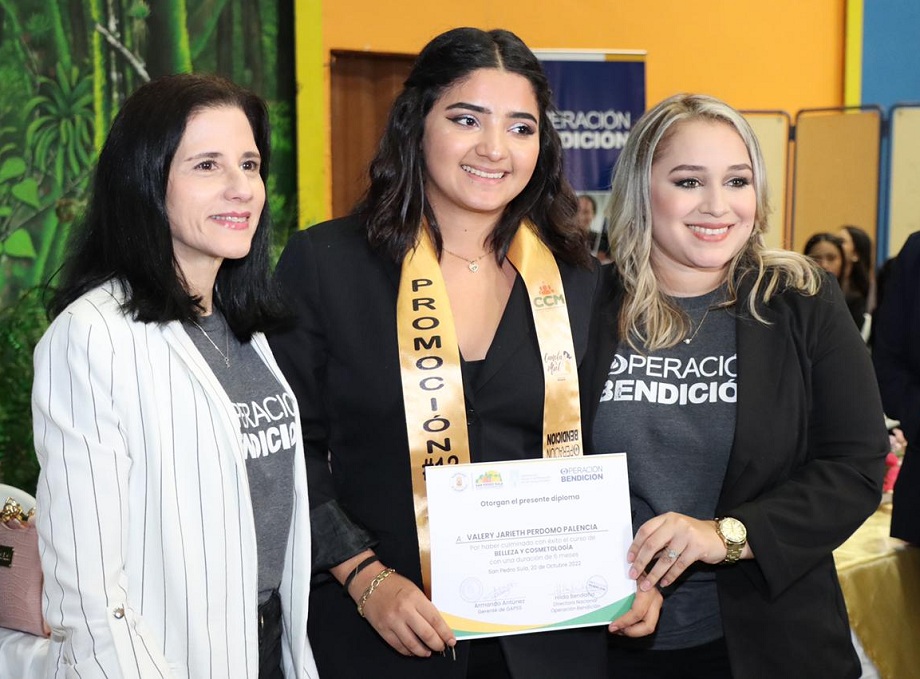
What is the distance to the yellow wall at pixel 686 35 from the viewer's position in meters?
7.17

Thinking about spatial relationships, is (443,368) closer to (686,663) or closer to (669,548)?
(669,548)

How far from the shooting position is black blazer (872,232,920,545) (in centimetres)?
280

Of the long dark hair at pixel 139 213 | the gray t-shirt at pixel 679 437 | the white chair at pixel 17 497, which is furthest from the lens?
the white chair at pixel 17 497

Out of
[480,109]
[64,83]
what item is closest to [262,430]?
[480,109]

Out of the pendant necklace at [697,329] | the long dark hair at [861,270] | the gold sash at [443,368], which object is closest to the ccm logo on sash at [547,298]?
the gold sash at [443,368]

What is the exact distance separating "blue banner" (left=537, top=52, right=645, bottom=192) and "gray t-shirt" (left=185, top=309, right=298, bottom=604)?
5.22 meters

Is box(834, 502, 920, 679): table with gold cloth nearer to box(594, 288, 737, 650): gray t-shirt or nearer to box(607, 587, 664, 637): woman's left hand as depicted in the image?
box(594, 288, 737, 650): gray t-shirt

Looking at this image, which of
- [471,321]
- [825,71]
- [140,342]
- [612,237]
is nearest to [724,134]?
[612,237]

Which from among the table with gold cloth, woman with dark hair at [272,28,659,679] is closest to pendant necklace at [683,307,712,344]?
woman with dark hair at [272,28,659,679]

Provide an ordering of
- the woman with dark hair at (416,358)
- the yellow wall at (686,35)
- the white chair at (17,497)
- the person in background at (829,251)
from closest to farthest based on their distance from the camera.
→ 1. the woman with dark hair at (416,358)
2. the white chair at (17,497)
3. the person in background at (829,251)
4. the yellow wall at (686,35)

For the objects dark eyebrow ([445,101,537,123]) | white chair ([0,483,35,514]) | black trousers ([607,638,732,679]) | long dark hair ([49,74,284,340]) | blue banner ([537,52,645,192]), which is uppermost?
blue banner ([537,52,645,192])

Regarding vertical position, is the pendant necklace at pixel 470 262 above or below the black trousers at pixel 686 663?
above

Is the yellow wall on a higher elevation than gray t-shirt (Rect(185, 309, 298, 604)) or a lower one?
higher

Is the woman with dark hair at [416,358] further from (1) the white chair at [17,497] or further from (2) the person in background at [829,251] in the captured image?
(2) the person in background at [829,251]
